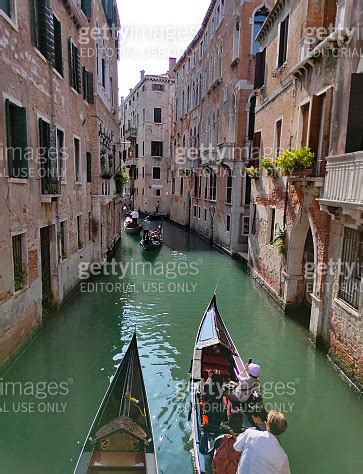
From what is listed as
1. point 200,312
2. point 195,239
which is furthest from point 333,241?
point 195,239

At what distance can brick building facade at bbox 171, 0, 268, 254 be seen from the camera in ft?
51.4

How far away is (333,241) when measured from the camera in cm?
709

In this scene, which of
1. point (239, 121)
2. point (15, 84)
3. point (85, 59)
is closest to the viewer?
point (15, 84)

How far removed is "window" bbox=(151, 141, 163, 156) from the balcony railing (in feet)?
92.6

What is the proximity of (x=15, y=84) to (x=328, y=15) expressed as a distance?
22.6 ft

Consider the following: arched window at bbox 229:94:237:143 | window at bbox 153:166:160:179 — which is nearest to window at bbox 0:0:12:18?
arched window at bbox 229:94:237:143

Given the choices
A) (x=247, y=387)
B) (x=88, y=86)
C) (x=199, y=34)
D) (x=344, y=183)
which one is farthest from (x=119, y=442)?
(x=199, y=34)

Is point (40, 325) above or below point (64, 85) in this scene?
below

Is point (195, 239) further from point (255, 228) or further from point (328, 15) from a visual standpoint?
point (328, 15)

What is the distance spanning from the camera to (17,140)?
271 inches

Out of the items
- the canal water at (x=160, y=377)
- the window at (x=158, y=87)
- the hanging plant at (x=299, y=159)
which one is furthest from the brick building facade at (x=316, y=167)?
the window at (x=158, y=87)

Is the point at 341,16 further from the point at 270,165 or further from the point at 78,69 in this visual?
the point at 78,69

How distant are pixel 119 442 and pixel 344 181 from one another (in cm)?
516

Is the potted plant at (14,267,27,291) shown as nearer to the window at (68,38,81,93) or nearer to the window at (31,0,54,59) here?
the window at (31,0,54,59)
